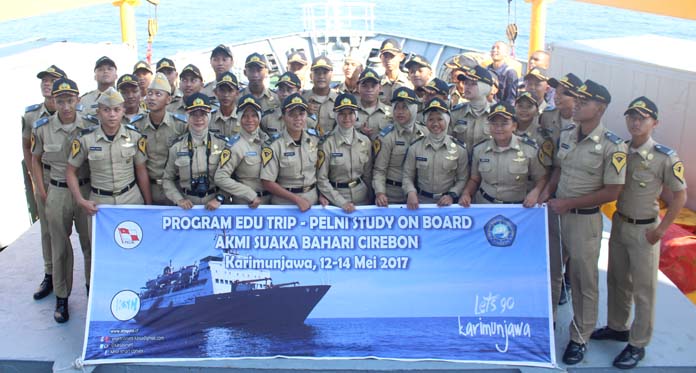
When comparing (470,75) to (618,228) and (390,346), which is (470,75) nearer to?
(618,228)

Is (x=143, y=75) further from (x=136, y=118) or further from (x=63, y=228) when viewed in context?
(x=63, y=228)

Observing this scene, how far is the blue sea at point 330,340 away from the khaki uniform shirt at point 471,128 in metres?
1.63

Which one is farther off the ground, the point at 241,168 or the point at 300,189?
the point at 241,168

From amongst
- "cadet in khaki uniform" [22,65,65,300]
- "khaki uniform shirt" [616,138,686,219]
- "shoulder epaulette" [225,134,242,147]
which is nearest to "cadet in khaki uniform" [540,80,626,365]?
"khaki uniform shirt" [616,138,686,219]

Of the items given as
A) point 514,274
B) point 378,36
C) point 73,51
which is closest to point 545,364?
point 514,274

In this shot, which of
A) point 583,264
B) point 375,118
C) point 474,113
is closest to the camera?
point 583,264

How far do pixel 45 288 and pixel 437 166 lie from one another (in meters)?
3.32

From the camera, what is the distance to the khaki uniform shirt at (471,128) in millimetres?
5559

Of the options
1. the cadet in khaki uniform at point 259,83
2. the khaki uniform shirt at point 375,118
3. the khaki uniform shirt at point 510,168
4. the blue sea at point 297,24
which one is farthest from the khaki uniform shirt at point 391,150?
the blue sea at point 297,24

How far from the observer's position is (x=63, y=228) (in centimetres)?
509

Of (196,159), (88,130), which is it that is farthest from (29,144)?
(196,159)

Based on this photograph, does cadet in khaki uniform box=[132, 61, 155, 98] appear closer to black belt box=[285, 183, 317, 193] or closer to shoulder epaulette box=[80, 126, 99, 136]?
shoulder epaulette box=[80, 126, 99, 136]

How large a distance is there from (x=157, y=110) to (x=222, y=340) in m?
1.88

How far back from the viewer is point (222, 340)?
4586 mm
